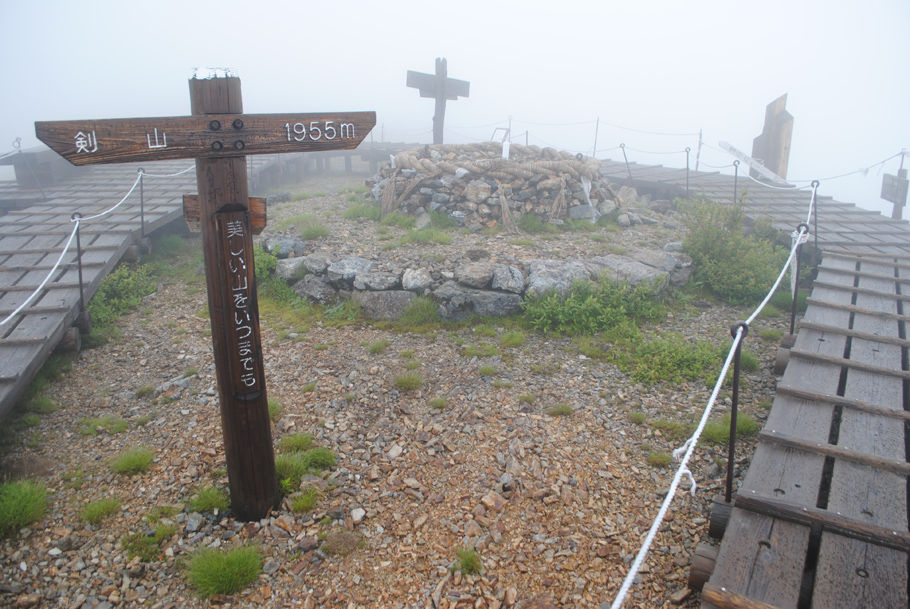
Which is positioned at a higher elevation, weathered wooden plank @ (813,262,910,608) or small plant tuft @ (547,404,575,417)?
weathered wooden plank @ (813,262,910,608)

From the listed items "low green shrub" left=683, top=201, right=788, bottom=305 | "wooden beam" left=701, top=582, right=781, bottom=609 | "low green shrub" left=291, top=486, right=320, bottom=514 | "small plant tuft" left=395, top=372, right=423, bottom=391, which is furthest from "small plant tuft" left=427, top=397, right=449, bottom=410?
"low green shrub" left=683, top=201, right=788, bottom=305

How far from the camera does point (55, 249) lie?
823cm

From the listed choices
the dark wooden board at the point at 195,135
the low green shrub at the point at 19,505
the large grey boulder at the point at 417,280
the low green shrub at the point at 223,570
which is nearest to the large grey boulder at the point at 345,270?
the large grey boulder at the point at 417,280

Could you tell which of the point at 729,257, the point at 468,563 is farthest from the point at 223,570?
the point at 729,257

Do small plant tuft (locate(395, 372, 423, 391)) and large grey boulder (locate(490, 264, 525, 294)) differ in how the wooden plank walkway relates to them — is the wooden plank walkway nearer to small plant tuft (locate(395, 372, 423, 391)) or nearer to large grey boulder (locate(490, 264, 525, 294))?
small plant tuft (locate(395, 372, 423, 391))


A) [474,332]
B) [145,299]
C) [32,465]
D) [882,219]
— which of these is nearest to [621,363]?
[474,332]

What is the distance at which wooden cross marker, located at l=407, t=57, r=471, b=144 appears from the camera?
50.1ft

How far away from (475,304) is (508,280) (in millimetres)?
595

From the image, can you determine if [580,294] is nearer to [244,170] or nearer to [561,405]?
[561,405]

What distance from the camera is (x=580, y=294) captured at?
7.59 metres

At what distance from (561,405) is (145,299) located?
676 cm

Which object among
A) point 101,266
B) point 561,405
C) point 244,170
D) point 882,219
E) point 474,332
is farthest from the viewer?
point 882,219

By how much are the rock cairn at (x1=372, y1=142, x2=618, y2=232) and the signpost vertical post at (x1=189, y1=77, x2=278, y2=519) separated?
22.0ft

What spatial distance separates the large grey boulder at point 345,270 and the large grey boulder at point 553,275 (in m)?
2.44
